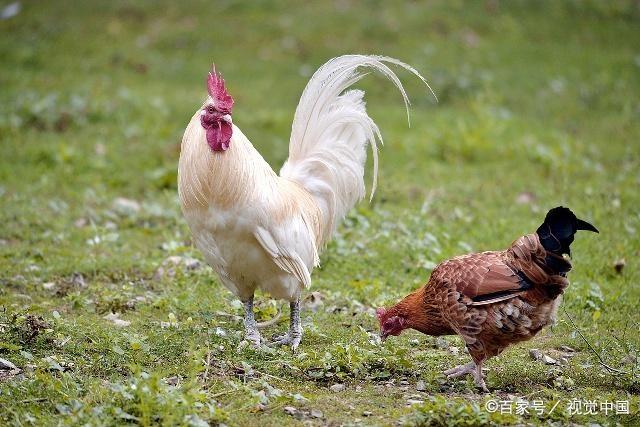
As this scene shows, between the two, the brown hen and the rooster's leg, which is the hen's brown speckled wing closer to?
the brown hen

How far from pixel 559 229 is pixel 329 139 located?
236 cm

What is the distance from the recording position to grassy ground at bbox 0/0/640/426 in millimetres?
5664

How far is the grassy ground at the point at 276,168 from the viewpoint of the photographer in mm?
5664

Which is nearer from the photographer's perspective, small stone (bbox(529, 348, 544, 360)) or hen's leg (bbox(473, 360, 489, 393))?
hen's leg (bbox(473, 360, 489, 393))

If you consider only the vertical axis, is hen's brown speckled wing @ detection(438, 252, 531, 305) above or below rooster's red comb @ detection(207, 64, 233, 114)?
below

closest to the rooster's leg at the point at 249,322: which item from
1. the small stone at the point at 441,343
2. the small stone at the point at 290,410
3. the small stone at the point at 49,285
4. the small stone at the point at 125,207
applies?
the small stone at the point at 290,410

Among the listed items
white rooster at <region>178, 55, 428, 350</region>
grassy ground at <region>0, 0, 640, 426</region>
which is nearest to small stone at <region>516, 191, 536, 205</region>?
grassy ground at <region>0, 0, 640, 426</region>

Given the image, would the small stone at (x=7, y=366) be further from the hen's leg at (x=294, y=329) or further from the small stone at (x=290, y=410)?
the hen's leg at (x=294, y=329)

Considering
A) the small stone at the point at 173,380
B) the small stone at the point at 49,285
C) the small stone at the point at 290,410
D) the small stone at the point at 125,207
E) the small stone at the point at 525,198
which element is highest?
→ the small stone at the point at 125,207

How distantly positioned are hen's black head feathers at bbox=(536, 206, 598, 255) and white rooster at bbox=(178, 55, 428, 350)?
1491 mm

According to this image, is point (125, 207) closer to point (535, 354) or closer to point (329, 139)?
point (329, 139)

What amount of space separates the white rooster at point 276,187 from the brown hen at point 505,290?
125cm

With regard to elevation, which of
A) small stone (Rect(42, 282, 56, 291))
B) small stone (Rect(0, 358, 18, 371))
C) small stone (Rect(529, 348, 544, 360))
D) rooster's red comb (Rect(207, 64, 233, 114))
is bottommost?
small stone (Rect(529, 348, 544, 360))

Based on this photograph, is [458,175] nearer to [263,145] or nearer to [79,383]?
[263,145]
